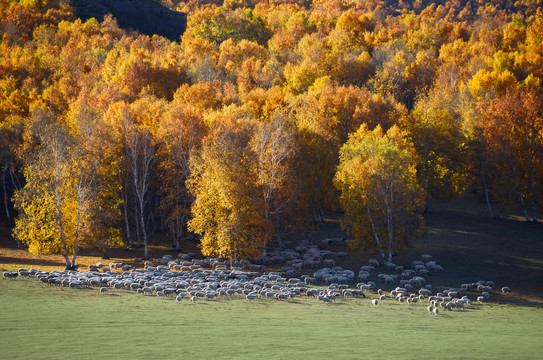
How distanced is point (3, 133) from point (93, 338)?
186 feet

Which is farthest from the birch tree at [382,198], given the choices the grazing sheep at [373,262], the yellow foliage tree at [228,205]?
the yellow foliage tree at [228,205]

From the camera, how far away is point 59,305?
3681cm

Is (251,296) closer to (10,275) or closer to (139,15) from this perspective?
(10,275)

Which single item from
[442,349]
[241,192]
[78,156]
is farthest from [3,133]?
[442,349]

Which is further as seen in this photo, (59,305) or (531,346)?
(59,305)

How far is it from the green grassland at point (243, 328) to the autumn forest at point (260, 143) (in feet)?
62.3

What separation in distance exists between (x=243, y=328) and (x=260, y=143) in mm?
38804

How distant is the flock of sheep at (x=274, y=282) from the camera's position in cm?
4403

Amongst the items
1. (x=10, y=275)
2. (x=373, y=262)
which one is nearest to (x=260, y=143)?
→ (x=373, y=262)

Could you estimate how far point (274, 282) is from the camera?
49.8 meters

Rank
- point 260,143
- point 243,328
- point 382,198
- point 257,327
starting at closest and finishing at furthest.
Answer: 1. point 243,328
2. point 257,327
3. point 382,198
4. point 260,143

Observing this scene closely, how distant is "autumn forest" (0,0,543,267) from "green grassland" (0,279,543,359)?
62.3ft

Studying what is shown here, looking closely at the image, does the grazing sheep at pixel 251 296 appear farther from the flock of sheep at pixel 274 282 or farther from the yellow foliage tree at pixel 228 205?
the yellow foliage tree at pixel 228 205

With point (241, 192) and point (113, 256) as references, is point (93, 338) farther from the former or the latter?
point (113, 256)
